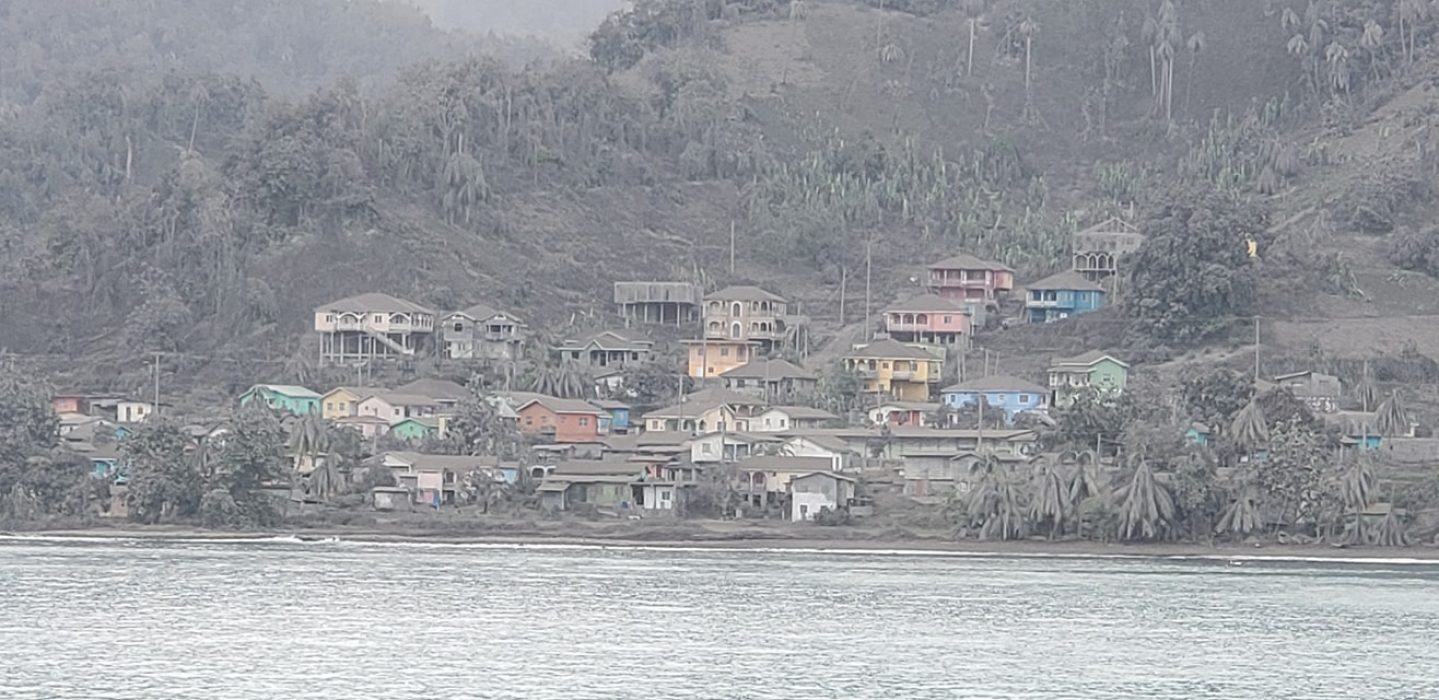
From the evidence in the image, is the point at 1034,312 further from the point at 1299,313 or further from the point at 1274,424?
the point at 1274,424

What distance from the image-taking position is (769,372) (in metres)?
90.9

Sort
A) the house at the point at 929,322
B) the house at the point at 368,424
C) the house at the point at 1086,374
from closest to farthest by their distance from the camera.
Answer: the house at the point at 368,424, the house at the point at 1086,374, the house at the point at 929,322

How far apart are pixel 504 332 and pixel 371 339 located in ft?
17.0

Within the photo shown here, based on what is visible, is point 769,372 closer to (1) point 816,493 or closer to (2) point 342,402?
(2) point 342,402

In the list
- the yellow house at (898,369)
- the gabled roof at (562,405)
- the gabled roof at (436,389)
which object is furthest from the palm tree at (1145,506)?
the gabled roof at (436,389)

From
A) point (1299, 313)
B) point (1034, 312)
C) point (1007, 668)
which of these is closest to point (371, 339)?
point (1034, 312)

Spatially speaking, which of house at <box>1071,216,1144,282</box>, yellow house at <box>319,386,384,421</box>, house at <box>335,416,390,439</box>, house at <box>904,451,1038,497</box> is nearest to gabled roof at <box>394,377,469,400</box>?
yellow house at <box>319,386,384,421</box>

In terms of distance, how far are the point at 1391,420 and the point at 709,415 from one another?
22103 mm

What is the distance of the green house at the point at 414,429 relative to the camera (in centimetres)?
8394

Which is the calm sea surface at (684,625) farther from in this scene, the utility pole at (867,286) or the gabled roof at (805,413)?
the utility pole at (867,286)

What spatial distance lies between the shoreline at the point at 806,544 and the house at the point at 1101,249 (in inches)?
1310

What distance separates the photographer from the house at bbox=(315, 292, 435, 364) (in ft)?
316

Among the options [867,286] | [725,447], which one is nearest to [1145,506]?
[725,447]

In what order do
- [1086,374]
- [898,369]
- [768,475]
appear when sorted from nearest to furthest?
[768,475] → [1086,374] → [898,369]
